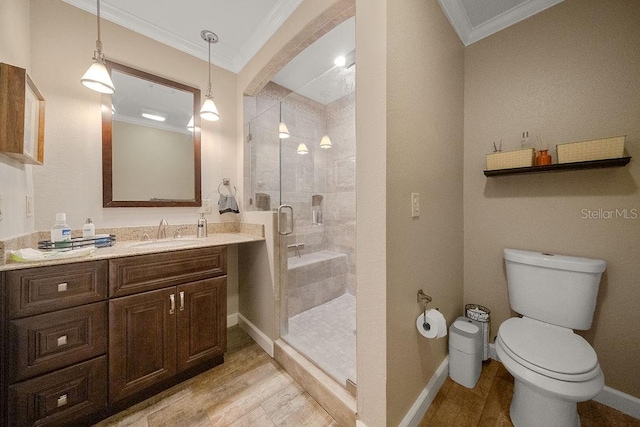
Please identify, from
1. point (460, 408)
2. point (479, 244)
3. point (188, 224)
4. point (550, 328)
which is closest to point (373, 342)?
point (460, 408)

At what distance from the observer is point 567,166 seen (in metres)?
1.34

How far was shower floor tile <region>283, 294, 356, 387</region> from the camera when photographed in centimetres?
153

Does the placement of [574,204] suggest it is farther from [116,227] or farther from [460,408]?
[116,227]

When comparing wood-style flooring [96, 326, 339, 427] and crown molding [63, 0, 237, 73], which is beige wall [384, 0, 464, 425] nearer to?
wood-style flooring [96, 326, 339, 427]

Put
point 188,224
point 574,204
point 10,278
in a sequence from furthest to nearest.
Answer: point 188,224 → point 574,204 → point 10,278

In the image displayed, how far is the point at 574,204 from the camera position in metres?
1.43

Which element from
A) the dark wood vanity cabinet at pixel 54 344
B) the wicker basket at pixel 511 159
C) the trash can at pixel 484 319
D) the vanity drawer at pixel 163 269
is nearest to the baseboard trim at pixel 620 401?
the trash can at pixel 484 319

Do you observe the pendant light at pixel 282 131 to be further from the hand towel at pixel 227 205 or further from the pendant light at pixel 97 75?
the pendant light at pixel 97 75

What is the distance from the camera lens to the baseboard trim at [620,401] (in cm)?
126

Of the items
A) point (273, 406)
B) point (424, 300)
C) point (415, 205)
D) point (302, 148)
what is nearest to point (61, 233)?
point (273, 406)

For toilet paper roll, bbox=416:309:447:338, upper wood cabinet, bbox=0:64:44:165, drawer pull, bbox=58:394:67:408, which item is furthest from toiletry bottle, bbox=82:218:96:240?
toilet paper roll, bbox=416:309:447:338

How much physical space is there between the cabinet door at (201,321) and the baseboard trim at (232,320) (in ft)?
2.05

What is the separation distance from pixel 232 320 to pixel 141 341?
104 centimetres

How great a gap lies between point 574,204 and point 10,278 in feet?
10.0
